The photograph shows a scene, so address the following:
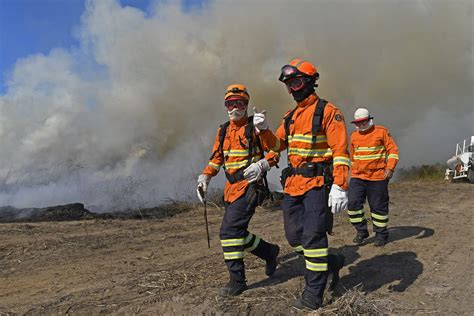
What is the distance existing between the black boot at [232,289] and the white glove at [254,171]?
0.91 metres

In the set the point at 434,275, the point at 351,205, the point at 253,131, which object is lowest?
the point at 434,275

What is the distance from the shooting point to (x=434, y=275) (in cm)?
425

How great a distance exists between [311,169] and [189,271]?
6.01 feet

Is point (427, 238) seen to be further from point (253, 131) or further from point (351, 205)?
point (253, 131)

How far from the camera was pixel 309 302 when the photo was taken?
10.3ft

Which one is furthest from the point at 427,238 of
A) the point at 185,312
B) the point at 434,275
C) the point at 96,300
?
the point at 96,300

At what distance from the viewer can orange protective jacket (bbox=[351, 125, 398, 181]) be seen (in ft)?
18.4

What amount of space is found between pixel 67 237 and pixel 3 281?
1826 mm

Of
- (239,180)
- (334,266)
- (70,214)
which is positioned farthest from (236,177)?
(70,214)

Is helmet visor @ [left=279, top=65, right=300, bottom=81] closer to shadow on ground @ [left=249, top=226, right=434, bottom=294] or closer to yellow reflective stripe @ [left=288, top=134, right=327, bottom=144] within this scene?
yellow reflective stripe @ [left=288, top=134, right=327, bottom=144]

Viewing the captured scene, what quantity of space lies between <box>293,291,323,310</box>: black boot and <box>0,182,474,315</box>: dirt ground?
10 centimetres

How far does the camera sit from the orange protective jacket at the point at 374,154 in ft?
18.4

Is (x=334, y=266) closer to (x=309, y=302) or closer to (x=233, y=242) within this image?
(x=309, y=302)

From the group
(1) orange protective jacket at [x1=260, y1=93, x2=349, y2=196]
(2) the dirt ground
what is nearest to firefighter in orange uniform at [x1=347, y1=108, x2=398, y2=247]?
(2) the dirt ground
